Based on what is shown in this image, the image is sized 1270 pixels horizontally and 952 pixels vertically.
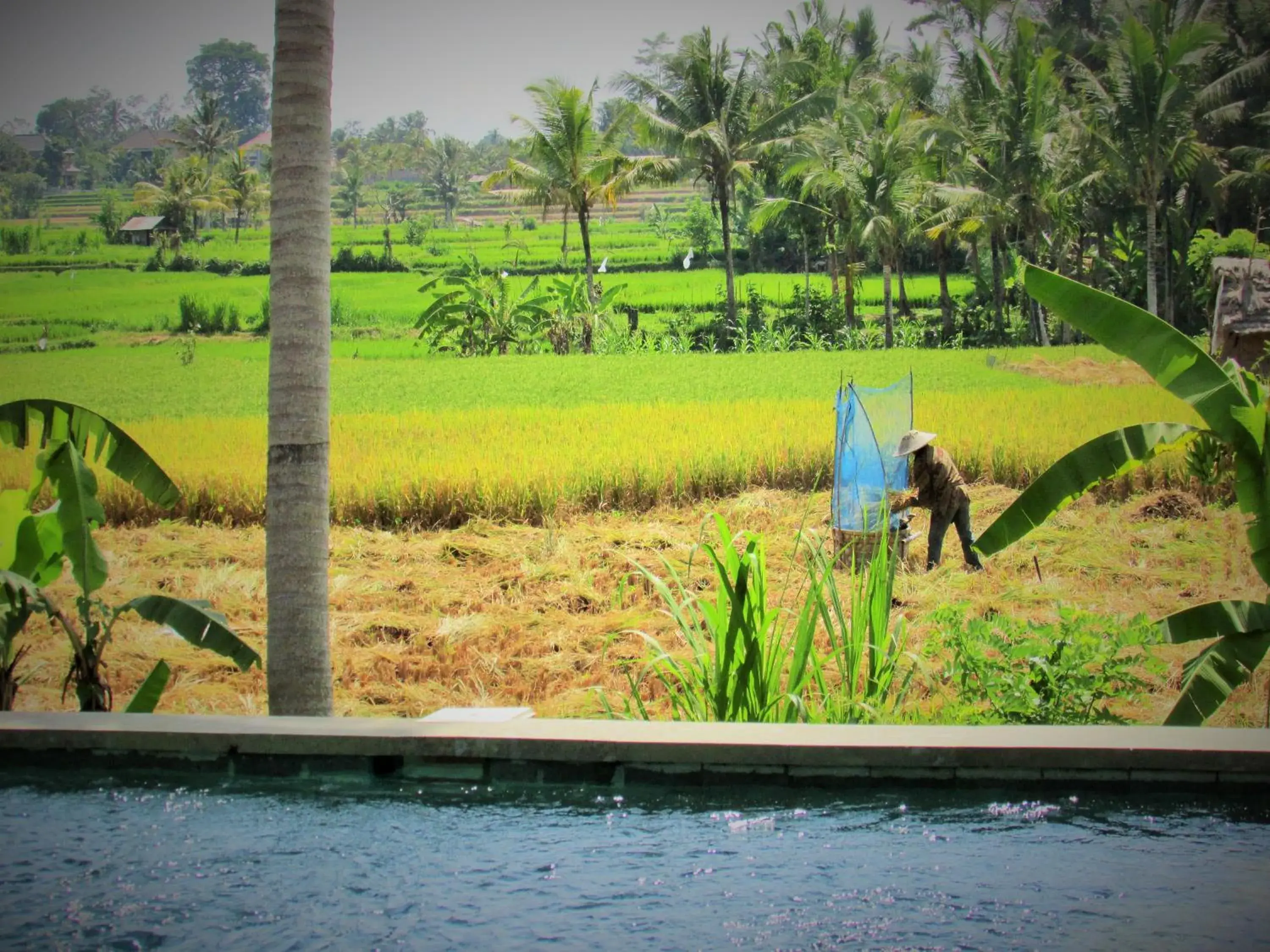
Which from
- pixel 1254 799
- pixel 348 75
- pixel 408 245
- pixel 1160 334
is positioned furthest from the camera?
pixel 408 245

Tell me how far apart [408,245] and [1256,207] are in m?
4.21

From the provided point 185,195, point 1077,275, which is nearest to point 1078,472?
point 185,195

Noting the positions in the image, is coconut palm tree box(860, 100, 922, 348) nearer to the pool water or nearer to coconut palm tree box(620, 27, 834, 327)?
coconut palm tree box(620, 27, 834, 327)

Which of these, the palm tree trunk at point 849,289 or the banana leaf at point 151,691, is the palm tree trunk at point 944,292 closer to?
the palm tree trunk at point 849,289

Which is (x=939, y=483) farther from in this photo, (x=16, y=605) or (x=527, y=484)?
(x=16, y=605)

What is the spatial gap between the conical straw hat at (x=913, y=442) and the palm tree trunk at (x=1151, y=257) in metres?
2.90

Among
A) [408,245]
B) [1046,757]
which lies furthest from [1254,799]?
[408,245]

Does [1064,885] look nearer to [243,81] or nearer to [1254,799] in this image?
[1254,799]

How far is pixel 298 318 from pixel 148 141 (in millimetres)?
3851

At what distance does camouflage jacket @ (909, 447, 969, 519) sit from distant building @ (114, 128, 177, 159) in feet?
12.9

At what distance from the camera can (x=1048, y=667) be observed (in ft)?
9.73

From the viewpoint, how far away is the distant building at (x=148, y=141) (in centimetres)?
618

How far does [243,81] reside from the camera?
6.16m

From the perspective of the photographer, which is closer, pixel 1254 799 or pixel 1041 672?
pixel 1254 799
